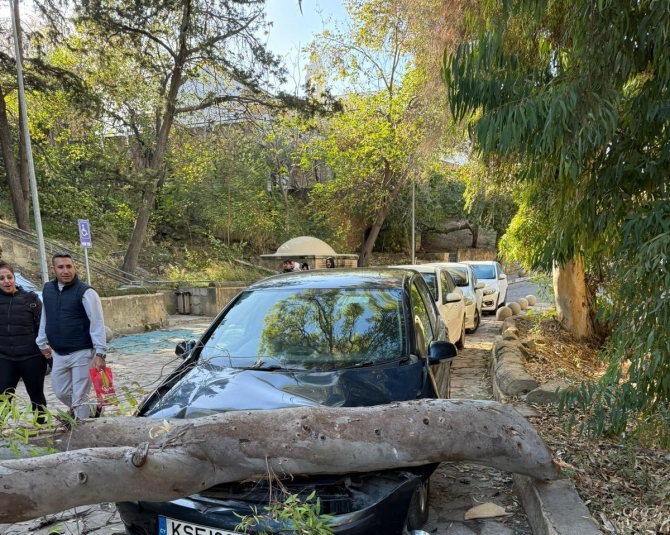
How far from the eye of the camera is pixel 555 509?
300 centimetres

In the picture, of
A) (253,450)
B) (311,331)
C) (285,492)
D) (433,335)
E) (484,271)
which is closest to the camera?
(285,492)

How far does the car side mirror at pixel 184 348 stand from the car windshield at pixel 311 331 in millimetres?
180

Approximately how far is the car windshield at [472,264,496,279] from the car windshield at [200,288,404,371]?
1299 cm

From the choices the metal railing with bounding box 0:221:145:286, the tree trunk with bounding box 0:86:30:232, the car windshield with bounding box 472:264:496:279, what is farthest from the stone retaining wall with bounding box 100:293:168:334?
the car windshield with bounding box 472:264:496:279

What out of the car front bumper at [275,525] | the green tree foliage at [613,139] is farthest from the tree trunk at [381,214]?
the car front bumper at [275,525]

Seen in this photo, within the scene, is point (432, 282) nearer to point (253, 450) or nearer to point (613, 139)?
point (613, 139)

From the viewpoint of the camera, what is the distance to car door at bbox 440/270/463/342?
28.9 feet

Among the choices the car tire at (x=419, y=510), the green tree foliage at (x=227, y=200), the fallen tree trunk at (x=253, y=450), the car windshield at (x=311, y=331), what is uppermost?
the green tree foliage at (x=227, y=200)

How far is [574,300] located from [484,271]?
7.70 metres

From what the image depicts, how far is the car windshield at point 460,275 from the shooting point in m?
12.2

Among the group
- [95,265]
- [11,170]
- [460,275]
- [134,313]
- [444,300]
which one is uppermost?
[11,170]

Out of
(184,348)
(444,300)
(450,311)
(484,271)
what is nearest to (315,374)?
(184,348)

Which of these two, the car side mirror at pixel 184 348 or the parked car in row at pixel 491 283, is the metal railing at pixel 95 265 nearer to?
the parked car in row at pixel 491 283

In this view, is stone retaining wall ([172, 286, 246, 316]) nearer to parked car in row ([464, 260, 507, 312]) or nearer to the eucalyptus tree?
the eucalyptus tree
